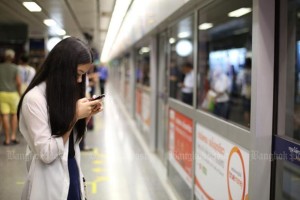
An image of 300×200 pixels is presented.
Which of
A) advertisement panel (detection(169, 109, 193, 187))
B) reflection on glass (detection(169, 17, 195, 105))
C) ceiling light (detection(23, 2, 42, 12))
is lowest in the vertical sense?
advertisement panel (detection(169, 109, 193, 187))

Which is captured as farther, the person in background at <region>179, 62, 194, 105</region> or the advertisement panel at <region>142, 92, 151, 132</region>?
the advertisement panel at <region>142, 92, 151, 132</region>

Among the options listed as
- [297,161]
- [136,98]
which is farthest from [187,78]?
[297,161]

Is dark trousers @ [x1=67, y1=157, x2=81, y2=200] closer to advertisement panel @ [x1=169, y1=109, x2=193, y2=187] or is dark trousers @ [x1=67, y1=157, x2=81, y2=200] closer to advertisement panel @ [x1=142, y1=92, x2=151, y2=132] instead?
advertisement panel @ [x1=169, y1=109, x2=193, y2=187]

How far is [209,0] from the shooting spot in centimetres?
311

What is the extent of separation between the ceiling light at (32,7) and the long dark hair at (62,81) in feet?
9.25

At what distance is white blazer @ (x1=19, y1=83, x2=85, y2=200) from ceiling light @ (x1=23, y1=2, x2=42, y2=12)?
288 centimetres

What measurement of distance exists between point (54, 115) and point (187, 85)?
4.99 meters

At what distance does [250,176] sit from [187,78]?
4617 mm

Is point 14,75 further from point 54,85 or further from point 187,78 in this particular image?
point 54,85

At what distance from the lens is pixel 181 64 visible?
23.4 ft

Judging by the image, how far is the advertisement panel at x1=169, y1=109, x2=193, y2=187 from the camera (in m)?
3.86

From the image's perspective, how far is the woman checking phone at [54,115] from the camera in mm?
1669

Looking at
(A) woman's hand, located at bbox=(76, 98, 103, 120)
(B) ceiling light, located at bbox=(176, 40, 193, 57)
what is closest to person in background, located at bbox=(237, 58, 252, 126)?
(B) ceiling light, located at bbox=(176, 40, 193, 57)

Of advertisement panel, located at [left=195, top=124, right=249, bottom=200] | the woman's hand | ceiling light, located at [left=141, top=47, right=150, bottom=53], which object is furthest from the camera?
ceiling light, located at [left=141, top=47, right=150, bottom=53]
